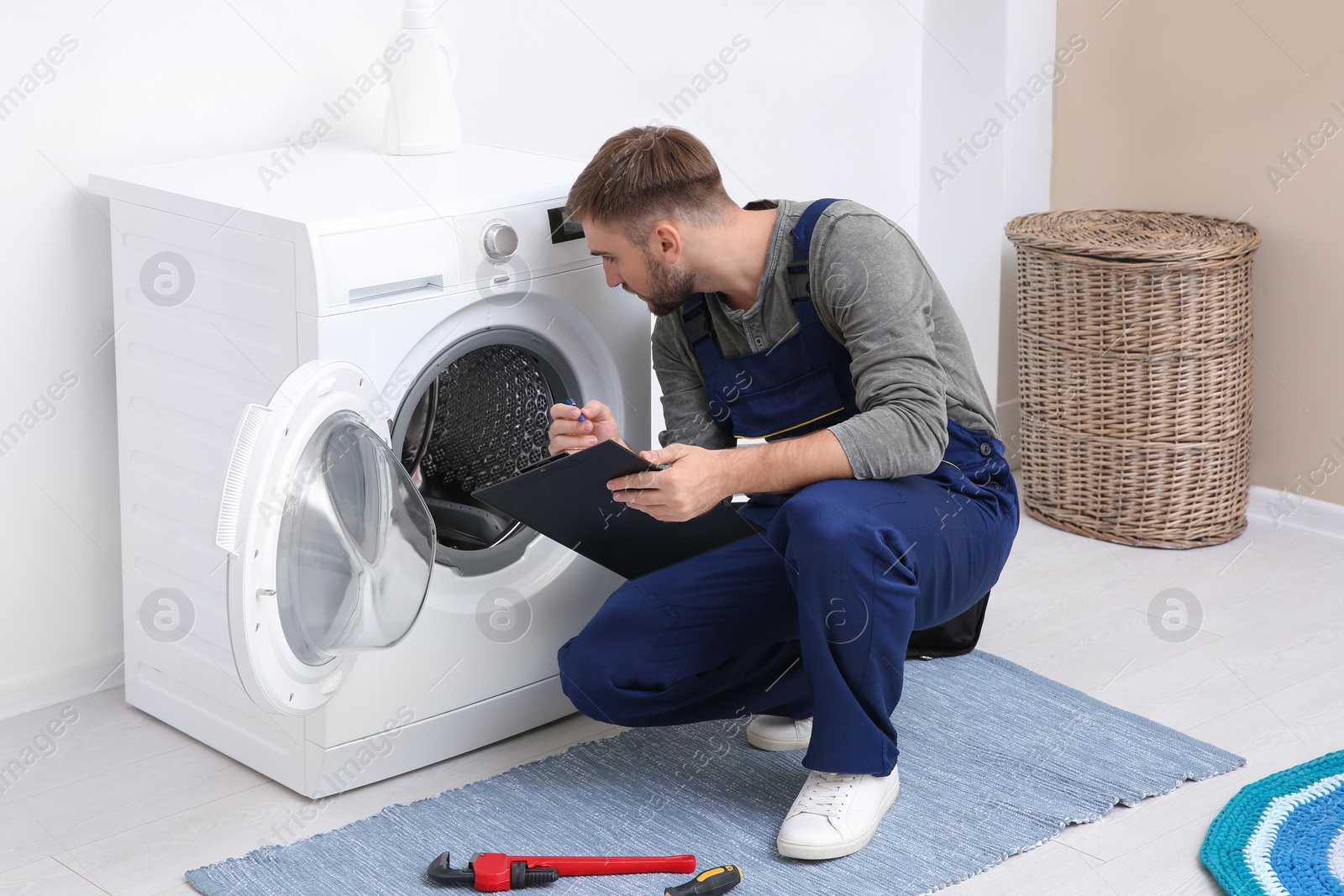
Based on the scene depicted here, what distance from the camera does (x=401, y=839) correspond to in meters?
1.78

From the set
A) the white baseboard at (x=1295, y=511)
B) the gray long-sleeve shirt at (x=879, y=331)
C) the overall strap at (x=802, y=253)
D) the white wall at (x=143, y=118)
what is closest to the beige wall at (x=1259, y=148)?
the white baseboard at (x=1295, y=511)

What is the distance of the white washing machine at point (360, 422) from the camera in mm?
1621

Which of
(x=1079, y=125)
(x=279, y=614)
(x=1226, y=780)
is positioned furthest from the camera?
(x=1079, y=125)

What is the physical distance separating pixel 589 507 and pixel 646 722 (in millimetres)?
333

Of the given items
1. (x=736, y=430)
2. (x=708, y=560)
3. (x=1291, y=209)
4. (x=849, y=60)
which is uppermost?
(x=849, y=60)

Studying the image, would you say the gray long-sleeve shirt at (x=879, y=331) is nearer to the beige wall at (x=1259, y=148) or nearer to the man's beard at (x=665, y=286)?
the man's beard at (x=665, y=286)

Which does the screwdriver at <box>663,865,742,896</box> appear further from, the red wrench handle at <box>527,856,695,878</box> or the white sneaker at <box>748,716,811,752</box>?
the white sneaker at <box>748,716,811,752</box>

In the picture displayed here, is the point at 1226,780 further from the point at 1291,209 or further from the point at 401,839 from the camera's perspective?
the point at 1291,209

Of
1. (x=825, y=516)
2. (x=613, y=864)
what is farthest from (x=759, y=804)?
(x=825, y=516)

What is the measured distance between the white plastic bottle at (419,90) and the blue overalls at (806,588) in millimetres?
546

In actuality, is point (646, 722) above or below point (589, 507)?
below

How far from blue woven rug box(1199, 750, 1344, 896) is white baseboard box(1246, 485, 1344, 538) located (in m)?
1.07

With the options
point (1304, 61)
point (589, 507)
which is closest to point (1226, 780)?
point (589, 507)

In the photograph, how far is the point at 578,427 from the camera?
6.03 ft
